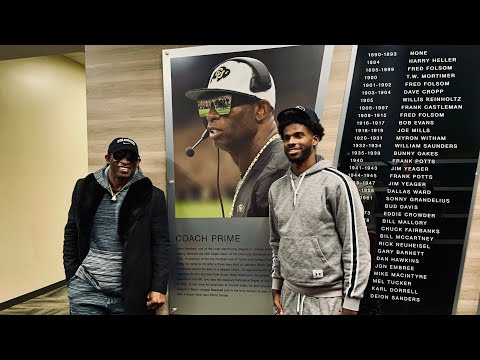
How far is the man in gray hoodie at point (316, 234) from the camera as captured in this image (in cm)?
162

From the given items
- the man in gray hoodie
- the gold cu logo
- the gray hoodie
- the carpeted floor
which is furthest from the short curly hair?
the carpeted floor

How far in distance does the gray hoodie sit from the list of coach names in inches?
19.3

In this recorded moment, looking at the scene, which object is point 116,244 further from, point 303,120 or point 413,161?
point 413,161

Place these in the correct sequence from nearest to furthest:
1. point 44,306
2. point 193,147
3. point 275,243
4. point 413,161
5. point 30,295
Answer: point 275,243 → point 413,161 → point 193,147 → point 44,306 → point 30,295

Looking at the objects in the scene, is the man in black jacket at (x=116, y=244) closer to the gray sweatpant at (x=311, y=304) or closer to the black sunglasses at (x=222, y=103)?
the black sunglasses at (x=222, y=103)

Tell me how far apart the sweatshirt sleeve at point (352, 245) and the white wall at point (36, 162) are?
3784mm

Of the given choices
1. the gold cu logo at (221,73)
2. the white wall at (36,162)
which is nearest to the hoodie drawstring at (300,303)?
the gold cu logo at (221,73)

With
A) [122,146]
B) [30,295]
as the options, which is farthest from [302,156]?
[30,295]

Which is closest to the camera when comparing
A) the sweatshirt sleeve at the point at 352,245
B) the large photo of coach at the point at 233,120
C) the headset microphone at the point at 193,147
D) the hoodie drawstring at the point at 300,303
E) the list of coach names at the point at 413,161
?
the sweatshirt sleeve at the point at 352,245

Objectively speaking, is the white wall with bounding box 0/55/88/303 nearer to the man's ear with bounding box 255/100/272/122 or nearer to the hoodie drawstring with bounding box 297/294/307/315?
the man's ear with bounding box 255/100/272/122

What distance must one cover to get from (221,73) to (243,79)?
0.50 ft

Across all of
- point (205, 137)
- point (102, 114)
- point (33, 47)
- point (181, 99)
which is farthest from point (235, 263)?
point (33, 47)

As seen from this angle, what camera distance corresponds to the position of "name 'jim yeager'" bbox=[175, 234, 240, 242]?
226cm

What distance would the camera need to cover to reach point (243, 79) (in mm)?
2232
